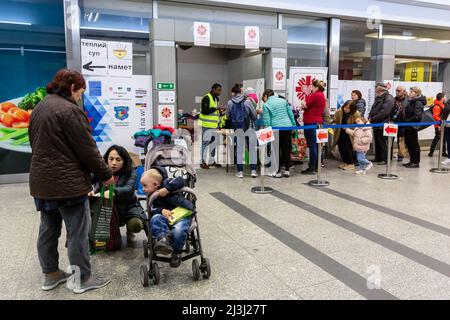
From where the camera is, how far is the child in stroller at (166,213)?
2863 mm

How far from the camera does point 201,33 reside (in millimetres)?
6797

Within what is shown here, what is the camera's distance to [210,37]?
687 centimetres

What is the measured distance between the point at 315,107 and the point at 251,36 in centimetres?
176

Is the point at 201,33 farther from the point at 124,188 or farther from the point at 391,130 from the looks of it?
the point at 124,188

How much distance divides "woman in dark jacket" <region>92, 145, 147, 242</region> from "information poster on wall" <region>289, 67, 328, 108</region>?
507 cm

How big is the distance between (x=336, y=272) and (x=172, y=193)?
4.61 feet

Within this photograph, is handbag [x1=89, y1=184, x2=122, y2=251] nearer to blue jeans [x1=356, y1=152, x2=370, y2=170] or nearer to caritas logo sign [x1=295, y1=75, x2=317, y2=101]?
blue jeans [x1=356, y1=152, x2=370, y2=170]

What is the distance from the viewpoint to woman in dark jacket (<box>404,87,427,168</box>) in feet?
23.7

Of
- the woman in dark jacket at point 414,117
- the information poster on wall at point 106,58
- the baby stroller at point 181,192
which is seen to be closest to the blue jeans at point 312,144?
the woman in dark jacket at point 414,117

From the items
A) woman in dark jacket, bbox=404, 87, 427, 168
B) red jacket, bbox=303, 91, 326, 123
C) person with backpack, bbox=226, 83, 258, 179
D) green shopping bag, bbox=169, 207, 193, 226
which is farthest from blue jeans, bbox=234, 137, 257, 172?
green shopping bag, bbox=169, 207, 193, 226

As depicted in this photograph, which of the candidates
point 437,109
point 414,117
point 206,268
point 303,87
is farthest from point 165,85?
point 437,109

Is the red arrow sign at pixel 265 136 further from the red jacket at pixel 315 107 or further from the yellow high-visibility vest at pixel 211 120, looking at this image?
the yellow high-visibility vest at pixel 211 120
